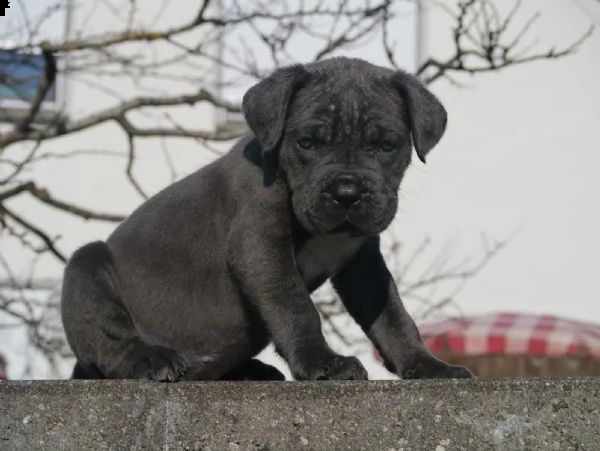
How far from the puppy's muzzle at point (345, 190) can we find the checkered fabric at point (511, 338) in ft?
17.1

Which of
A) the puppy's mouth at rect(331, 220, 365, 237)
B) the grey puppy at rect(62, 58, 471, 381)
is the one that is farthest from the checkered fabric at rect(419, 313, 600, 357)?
the puppy's mouth at rect(331, 220, 365, 237)

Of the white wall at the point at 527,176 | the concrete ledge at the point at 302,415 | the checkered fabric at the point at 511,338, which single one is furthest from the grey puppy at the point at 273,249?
the white wall at the point at 527,176

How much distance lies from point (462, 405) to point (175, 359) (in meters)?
0.96

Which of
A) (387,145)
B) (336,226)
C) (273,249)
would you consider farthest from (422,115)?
(273,249)

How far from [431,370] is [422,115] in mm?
858

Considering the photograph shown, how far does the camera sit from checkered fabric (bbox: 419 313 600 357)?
855cm

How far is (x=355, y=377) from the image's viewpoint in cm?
305

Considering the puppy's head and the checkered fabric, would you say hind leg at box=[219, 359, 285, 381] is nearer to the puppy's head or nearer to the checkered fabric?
the puppy's head

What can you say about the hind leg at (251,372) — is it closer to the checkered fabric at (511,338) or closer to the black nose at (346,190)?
the black nose at (346,190)

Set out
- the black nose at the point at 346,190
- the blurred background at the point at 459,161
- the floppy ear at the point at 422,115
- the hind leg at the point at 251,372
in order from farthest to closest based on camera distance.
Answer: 1. the blurred background at the point at 459,161
2. the hind leg at the point at 251,372
3. the floppy ear at the point at 422,115
4. the black nose at the point at 346,190

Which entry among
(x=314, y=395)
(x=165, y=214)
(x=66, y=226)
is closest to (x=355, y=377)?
(x=314, y=395)

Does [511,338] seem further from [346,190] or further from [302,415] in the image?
[302,415]

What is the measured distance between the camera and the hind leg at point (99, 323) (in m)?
3.39

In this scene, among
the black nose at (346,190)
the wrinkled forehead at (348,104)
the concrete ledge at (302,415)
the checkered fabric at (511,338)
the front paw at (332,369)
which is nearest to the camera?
the concrete ledge at (302,415)
